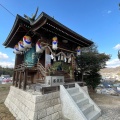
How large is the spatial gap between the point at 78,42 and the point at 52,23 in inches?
137

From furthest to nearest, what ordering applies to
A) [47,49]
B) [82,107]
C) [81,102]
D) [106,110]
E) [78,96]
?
[47,49]
[106,110]
[78,96]
[81,102]
[82,107]

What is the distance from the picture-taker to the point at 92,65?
1031 centimetres

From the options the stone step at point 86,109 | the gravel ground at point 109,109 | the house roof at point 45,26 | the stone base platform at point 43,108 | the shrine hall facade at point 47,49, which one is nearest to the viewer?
the stone base platform at point 43,108

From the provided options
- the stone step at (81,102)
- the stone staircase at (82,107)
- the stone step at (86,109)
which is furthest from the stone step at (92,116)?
the stone step at (81,102)

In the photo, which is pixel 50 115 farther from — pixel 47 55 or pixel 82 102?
pixel 47 55

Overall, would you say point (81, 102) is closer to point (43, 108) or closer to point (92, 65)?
point (43, 108)

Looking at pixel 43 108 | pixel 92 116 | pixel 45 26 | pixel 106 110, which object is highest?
pixel 45 26

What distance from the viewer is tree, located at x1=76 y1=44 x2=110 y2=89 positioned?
10258 mm

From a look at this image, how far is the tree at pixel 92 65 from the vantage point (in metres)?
10.3

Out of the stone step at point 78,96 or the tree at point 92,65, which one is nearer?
the stone step at point 78,96

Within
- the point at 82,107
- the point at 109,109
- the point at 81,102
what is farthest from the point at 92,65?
the point at 82,107

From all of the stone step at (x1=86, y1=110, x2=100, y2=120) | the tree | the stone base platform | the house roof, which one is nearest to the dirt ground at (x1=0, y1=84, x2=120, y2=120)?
the stone step at (x1=86, y1=110, x2=100, y2=120)

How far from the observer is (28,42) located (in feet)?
23.0

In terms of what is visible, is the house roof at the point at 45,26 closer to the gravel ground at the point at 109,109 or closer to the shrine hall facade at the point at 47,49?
the shrine hall facade at the point at 47,49
